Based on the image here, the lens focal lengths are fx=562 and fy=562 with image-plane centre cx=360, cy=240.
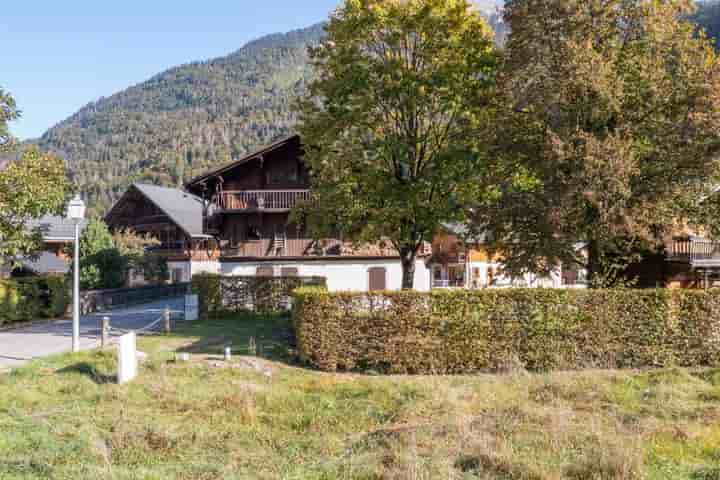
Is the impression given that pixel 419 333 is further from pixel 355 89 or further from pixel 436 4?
pixel 436 4

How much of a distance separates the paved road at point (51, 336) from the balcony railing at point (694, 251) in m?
25.4

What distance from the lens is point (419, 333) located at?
14438 mm

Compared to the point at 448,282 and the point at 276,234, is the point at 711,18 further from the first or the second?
the point at 276,234

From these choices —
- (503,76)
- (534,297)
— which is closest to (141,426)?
(534,297)

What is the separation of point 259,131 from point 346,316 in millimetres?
170574

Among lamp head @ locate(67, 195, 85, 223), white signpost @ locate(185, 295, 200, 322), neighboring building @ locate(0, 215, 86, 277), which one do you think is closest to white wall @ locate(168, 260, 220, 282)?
neighboring building @ locate(0, 215, 86, 277)

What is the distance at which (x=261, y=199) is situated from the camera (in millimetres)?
34219

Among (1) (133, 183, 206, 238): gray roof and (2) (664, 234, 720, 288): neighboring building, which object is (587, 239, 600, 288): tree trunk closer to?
(2) (664, 234, 720, 288): neighboring building

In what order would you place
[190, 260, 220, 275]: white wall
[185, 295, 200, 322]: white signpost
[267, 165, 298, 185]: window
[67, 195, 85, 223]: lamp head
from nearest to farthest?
[67, 195, 85, 223]: lamp head
[185, 295, 200, 322]: white signpost
[267, 165, 298, 185]: window
[190, 260, 220, 275]: white wall

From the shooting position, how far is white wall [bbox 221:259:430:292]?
34.6 m

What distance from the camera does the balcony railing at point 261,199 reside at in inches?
1350

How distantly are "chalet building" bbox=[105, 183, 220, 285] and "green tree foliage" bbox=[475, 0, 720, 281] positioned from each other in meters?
35.3

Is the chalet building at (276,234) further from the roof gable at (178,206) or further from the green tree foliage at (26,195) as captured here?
the roof gable at (178,206)

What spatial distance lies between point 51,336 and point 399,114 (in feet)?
50.5
